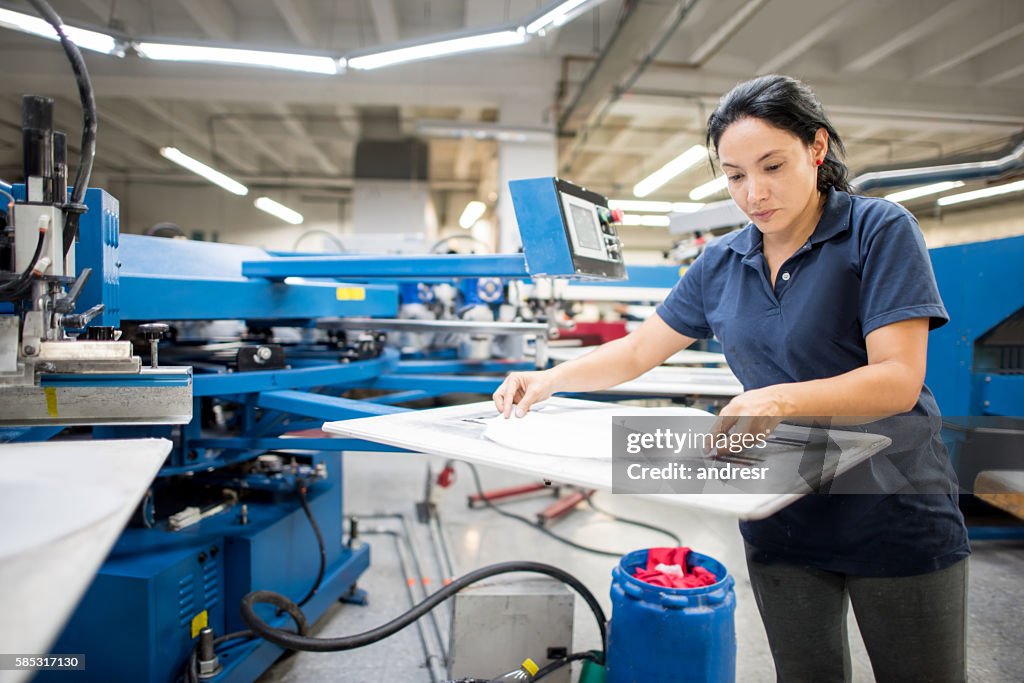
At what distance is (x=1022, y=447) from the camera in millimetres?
1983

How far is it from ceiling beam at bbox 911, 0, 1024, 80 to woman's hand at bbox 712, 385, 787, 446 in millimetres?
5735

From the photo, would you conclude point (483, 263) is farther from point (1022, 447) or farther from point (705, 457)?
point (1022, 447)

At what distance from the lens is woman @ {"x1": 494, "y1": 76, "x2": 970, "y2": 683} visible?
32.9 inches

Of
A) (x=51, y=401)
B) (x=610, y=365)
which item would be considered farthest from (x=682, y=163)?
(x=51, y=401)

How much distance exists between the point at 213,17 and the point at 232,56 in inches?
101

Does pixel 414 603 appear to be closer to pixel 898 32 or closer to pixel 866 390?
pixel 866 390

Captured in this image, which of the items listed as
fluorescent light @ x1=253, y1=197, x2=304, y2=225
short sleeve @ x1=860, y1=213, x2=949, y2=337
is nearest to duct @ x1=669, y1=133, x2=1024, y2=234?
short sleeve @ x1=860, y1=213, x2=949, y2=337

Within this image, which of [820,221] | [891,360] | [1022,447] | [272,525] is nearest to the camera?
[891,360]

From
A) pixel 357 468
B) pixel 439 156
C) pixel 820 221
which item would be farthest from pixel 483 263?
pixel 439 156

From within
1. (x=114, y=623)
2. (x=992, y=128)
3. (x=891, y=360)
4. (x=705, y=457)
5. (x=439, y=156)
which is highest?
(x=439, y=156)

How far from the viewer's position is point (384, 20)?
5559 mm

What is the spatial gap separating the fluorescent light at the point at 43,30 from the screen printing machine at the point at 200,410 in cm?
131

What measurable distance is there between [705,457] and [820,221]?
454 millimetres

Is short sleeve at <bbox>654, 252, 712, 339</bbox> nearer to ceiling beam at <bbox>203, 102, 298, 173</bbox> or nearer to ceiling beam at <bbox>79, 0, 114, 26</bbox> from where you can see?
ceiling beam at <bbox>79, 0, 114, 26</bbox>
